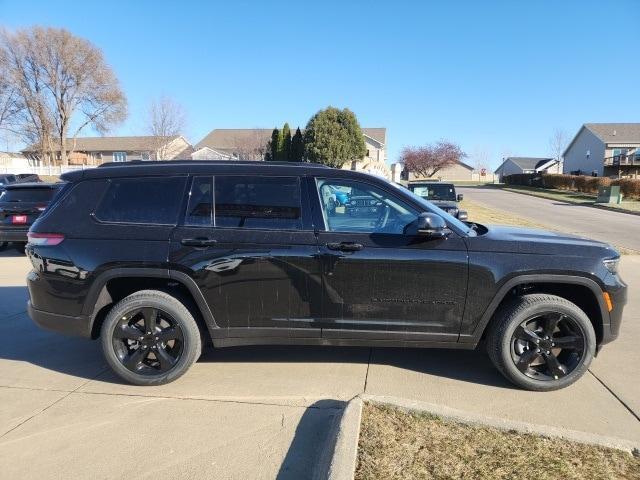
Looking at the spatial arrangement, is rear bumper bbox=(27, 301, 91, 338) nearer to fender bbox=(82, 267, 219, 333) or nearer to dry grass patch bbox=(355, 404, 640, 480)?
fender bbox=(82, 267, 219, 333)

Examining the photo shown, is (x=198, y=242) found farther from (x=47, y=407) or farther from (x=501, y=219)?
(x=501, y=219)

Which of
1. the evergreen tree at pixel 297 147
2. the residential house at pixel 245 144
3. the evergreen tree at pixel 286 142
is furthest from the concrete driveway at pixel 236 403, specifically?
the residential house at pixel 245 144

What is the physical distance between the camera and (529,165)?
107 meters

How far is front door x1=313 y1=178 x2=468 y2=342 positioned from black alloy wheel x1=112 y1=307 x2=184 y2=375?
1.27m

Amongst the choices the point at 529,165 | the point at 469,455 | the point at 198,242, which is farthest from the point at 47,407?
the point at 529,165

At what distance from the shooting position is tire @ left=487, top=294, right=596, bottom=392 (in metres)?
3.87

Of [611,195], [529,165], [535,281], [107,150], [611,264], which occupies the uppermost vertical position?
[107,150]

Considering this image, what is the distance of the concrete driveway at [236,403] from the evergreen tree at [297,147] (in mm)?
33591

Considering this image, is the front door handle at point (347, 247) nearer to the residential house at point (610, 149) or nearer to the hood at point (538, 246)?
the hood at point (538, 246)

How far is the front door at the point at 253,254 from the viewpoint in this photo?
12.8 ft

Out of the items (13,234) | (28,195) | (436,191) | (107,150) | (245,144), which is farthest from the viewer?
(107,150)

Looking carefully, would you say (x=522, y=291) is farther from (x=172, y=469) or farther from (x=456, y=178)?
(x=456, y=178)

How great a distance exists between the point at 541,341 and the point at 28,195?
10.6 m

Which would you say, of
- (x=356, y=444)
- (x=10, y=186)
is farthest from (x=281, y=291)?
(x=10, y=186)
